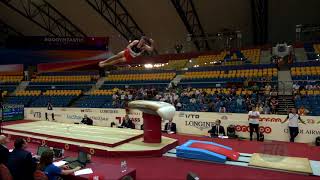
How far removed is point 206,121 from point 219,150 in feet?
15.8

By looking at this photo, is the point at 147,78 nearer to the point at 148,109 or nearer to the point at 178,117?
the point at 178,117

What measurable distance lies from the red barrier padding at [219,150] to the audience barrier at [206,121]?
4274 mm

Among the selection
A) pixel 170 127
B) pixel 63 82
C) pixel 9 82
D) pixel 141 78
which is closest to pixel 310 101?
pixel 170 127

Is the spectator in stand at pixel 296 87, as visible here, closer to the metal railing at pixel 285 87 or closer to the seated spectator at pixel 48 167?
the metal railing at pixel 285 87

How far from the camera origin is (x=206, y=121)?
11.3 meters

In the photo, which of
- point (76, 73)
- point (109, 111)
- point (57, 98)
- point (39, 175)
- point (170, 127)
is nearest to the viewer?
point (39, 175)

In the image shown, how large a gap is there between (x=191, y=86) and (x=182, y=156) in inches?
368

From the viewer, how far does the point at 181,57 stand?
66.6 ft

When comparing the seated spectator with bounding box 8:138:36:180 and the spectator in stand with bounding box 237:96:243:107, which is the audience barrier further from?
the seated spectator with bounding box 8:138:36:180

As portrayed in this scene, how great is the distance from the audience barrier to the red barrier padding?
4274 millimetres

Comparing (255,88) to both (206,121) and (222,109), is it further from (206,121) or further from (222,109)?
(206,121)

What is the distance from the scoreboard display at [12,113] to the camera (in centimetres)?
1457

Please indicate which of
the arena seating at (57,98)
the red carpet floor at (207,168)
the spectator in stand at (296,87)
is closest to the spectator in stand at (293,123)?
the red carpet floor at (207,168)

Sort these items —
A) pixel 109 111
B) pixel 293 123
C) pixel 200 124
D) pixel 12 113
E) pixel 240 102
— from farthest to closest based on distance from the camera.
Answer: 1. pixel 12 113
2. pixel 109 111
3. pixel 240 102
4. pixel 200 124
5. pixel 293 123
